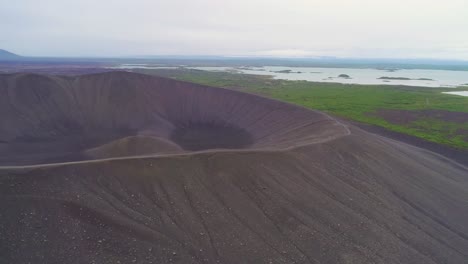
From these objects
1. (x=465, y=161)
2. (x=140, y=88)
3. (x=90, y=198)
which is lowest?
(x=465, y=161)

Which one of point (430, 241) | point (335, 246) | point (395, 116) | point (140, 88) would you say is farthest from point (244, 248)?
point (395, 116)

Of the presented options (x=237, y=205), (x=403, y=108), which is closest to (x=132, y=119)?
(x=237, y=205)

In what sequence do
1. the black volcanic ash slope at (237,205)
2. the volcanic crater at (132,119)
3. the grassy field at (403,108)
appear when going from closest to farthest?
the black volcanic ash slope at (237,205)
the volcanic crater at (132,119)
the grassy field at (403,108)

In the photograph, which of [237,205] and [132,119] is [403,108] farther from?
[237,205]

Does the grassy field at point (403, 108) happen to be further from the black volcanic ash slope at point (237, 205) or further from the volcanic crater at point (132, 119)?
the volcanic crater at point (132, 119)

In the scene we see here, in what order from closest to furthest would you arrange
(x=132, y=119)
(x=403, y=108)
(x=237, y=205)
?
(x=237, y=205)
(x=132, y=119)
(x=403, y=108)

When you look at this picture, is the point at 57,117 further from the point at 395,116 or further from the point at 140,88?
the point at 395,116

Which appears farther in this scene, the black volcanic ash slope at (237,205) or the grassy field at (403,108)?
the grassy field at (403,108)

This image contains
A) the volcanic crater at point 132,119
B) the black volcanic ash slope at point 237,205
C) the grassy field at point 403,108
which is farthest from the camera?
the grassy field at point 403,108

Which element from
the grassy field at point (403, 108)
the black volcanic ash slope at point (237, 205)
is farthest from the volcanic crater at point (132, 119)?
the grassy field at point (403, 108)
